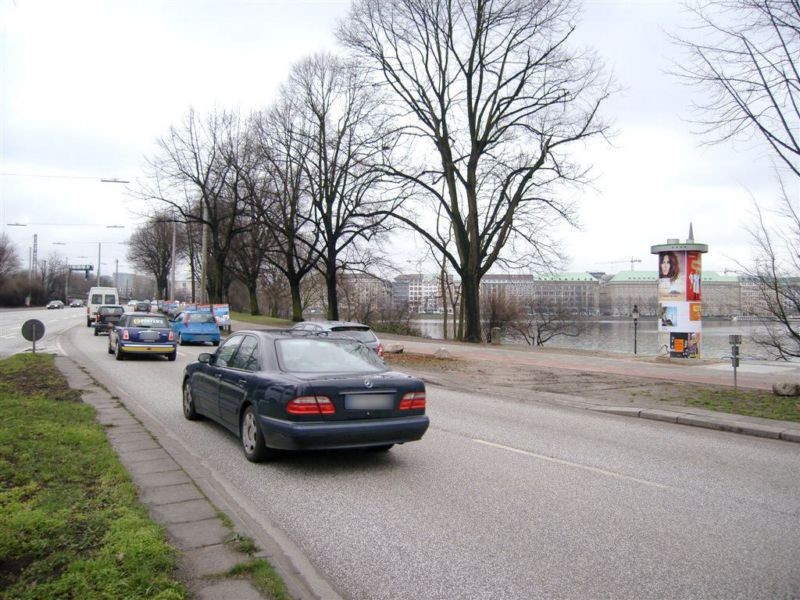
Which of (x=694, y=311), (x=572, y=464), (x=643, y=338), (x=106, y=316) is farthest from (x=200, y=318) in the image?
(x=643, y=338)

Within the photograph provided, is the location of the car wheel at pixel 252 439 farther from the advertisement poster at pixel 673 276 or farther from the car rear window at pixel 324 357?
the advertisement poster at pixel 673 276

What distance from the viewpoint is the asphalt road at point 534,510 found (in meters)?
3.91

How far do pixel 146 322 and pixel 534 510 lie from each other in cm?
1735

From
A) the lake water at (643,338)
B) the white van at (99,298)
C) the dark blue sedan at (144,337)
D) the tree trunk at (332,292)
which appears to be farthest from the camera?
the white van at (99,298)

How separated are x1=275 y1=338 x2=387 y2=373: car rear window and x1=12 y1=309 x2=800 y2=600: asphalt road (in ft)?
3.37

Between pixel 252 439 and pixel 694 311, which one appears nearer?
pixel 252 439

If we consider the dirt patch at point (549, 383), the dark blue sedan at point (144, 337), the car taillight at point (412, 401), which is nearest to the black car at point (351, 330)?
the dirt patch at point (549, 383)

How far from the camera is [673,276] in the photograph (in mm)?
25484

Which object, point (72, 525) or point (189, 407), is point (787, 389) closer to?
point (189, 407)

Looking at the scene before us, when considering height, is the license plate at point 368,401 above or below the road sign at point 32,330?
below

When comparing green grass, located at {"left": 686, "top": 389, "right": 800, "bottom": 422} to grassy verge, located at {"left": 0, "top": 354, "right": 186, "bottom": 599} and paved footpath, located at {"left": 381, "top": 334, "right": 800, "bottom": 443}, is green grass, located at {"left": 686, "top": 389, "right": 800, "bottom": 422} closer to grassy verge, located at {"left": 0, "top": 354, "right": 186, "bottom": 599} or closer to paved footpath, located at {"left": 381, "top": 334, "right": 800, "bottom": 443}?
paved footpath, located at {"left": 381, "top": 334, "right": 800, "bottom": 443}

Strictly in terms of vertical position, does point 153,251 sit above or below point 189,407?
above

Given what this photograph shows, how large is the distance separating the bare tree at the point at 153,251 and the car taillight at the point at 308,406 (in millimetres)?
79012

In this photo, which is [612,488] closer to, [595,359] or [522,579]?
[522,579]
